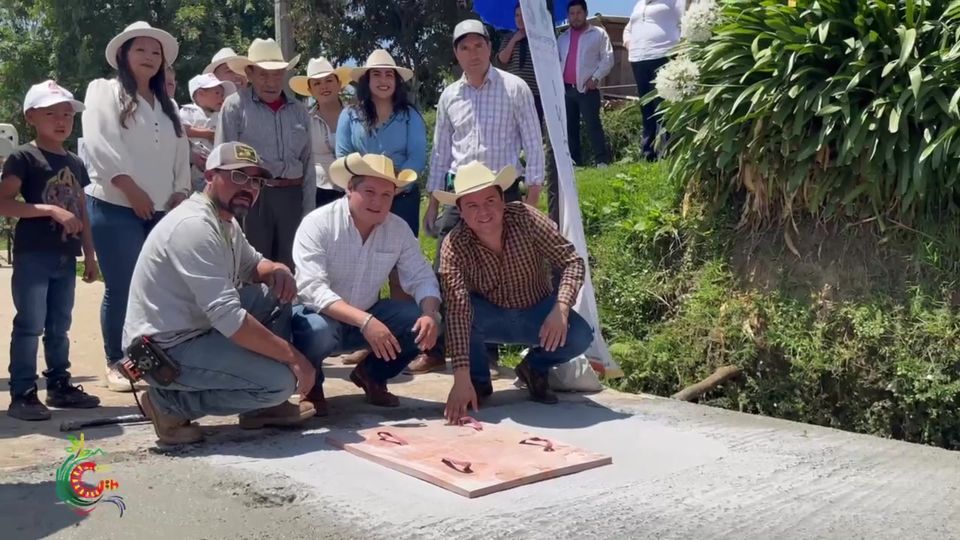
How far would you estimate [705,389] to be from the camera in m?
5.61

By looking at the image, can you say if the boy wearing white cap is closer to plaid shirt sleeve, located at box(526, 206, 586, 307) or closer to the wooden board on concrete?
plaid shirt sleeve, located at box(526, 206, 586, 307)

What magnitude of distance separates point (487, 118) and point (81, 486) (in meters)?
3.07

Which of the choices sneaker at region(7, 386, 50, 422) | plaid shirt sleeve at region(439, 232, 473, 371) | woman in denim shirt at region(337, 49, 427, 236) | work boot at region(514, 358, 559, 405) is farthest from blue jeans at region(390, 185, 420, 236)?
sneaker at region(7, 386, 50, 422)

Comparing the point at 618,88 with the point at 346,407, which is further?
the point at 618,88

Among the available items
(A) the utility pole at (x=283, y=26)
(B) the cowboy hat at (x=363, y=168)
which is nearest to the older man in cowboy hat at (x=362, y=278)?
(B) the cowboy hat at (x=363, y=168)

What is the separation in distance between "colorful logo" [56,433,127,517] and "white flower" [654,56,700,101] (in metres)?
3.97

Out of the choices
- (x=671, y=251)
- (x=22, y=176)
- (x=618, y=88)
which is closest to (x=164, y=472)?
(x=22, y=176)

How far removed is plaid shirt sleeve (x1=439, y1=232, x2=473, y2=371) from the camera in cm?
488

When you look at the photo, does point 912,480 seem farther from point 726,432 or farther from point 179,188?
point 179,188

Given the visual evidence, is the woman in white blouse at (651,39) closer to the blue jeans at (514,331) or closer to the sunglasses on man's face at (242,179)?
the blue jeans at (514,331)

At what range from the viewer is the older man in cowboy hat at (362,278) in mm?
4758

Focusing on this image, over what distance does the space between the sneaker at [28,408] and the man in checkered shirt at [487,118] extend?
2.28m

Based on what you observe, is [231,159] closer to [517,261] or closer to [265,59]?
[517,261]

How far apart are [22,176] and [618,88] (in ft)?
36.4
